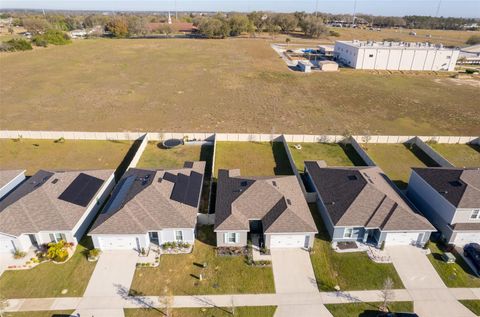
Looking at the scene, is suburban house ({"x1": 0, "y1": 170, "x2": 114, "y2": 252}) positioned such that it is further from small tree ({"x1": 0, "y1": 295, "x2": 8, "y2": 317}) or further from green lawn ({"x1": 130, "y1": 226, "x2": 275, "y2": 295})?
green lawn ({"x1": 130, "y1": 226, "x2": 275, "y2": 295})

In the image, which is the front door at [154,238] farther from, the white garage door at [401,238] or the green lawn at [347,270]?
the white garage door at [401,238]

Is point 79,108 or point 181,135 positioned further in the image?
point 79,108

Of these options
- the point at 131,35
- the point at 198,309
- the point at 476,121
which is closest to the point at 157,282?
the point at 198,309

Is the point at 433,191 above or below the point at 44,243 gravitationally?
above

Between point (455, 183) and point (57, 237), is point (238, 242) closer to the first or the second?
point (57, 237)

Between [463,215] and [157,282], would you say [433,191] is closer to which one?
[463,215]

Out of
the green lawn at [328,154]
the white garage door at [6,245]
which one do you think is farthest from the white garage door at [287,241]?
the white garage door at [6,245]

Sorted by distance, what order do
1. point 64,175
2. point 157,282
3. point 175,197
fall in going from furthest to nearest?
point 64,175
point 175,197
point 157,282

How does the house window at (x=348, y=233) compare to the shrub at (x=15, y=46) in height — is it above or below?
below
